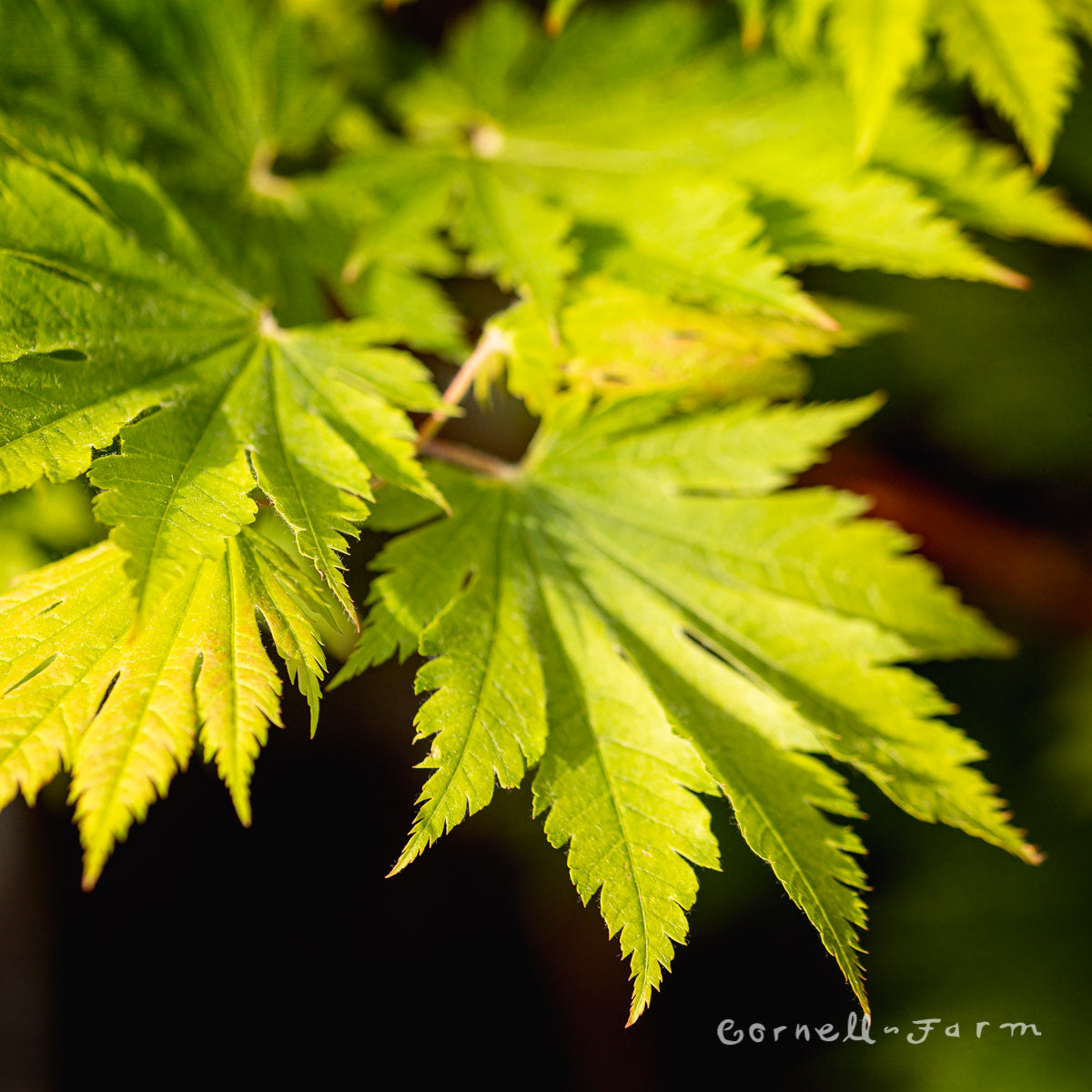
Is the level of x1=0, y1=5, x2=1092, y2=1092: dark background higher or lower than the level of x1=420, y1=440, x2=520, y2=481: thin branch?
lower

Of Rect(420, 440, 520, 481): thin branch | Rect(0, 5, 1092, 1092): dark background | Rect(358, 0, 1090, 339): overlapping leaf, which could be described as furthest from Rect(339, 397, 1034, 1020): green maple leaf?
Rect(0, 5, 1092, 1092): dark background

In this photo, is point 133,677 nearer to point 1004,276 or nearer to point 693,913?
point 1004,276

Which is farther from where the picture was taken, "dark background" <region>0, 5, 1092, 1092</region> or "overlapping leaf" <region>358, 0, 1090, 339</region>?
"dark background" <region>0, 5, 1092, 1092</region>

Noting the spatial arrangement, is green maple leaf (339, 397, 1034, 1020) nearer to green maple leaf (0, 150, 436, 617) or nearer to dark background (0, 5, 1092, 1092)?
green maple leaf (0, 150, 436, 617)

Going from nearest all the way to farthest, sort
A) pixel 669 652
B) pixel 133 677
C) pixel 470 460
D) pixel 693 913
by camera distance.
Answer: pixel 133 677 < pixel 669 652 < pixel 470 460 < pixel 693 913

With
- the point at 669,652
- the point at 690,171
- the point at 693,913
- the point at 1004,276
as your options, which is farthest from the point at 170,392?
the point at 693,913

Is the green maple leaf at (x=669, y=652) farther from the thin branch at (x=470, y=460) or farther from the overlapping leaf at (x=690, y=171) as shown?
the overlapping leaf at (x=690, y=171)

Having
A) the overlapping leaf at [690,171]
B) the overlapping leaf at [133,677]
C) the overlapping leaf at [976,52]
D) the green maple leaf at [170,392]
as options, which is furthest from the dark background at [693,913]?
the overlapping leaf at [133,677]

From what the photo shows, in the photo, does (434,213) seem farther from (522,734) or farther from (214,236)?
(522,734)

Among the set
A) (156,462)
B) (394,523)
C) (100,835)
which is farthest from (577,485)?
(100,835)
